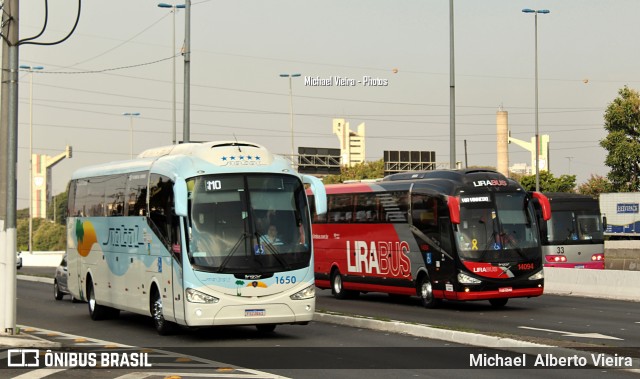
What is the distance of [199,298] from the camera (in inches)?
725

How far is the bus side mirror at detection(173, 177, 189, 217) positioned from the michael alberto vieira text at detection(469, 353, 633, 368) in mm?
5482

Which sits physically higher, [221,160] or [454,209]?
[221,160]

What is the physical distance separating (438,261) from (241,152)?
9.35 metres

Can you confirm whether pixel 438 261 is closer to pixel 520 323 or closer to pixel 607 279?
pixel 520 323

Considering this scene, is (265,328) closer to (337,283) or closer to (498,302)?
(498,302)

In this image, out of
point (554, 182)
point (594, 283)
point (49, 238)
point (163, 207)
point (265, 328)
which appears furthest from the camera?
point (49, 238)

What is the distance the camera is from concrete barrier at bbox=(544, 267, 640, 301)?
3209 cm

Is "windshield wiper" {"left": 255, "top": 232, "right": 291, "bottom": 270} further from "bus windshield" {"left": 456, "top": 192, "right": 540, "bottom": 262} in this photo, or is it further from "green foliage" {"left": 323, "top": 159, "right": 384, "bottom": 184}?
"green foliage" {"left": 323, "top": 159, "right": 384, "bottom": 184}

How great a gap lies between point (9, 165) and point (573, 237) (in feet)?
84.7

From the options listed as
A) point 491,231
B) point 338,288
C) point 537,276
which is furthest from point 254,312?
point 338,288

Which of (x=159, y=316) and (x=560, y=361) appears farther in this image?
(x=159, y=316)

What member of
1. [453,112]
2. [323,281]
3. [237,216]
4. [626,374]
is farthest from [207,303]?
[453,112]

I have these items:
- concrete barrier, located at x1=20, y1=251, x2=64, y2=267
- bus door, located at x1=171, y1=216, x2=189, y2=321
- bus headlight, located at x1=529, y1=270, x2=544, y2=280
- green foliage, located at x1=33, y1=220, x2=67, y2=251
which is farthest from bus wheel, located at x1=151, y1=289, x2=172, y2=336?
green foliage, located at x1=33, y1=220, x2=67, y2=251

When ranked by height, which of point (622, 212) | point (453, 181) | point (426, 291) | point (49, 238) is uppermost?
point (453, 181)
